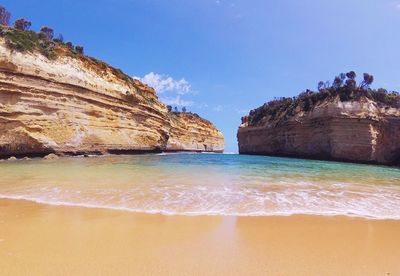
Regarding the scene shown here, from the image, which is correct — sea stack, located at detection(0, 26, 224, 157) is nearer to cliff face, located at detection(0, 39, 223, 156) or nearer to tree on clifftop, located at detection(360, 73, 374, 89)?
cliff face, located at detection(0, 39, 223, 156)

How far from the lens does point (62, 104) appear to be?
2164 cm

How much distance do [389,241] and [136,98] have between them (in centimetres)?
2848

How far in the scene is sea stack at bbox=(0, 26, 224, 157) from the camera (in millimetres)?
18547

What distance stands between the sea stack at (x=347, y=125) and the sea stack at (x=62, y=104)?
19.2 m

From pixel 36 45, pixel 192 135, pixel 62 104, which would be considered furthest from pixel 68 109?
pixel 192 135

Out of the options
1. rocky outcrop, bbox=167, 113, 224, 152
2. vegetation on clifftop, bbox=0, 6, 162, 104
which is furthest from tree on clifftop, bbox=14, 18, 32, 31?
rocky outcrop, bbox=167, 113, 224, 152

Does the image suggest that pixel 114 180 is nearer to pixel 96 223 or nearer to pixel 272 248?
pixel 96 223

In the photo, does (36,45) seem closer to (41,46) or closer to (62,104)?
(41,46)

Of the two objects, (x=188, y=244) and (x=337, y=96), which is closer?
(x=188, y=244)

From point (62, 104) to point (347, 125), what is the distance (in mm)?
27874

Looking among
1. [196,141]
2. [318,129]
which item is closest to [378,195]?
[318,129]

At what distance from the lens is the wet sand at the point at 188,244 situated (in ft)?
9.58

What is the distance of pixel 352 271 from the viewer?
9.71ft

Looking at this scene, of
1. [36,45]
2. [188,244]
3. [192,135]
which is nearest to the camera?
[188,244]
